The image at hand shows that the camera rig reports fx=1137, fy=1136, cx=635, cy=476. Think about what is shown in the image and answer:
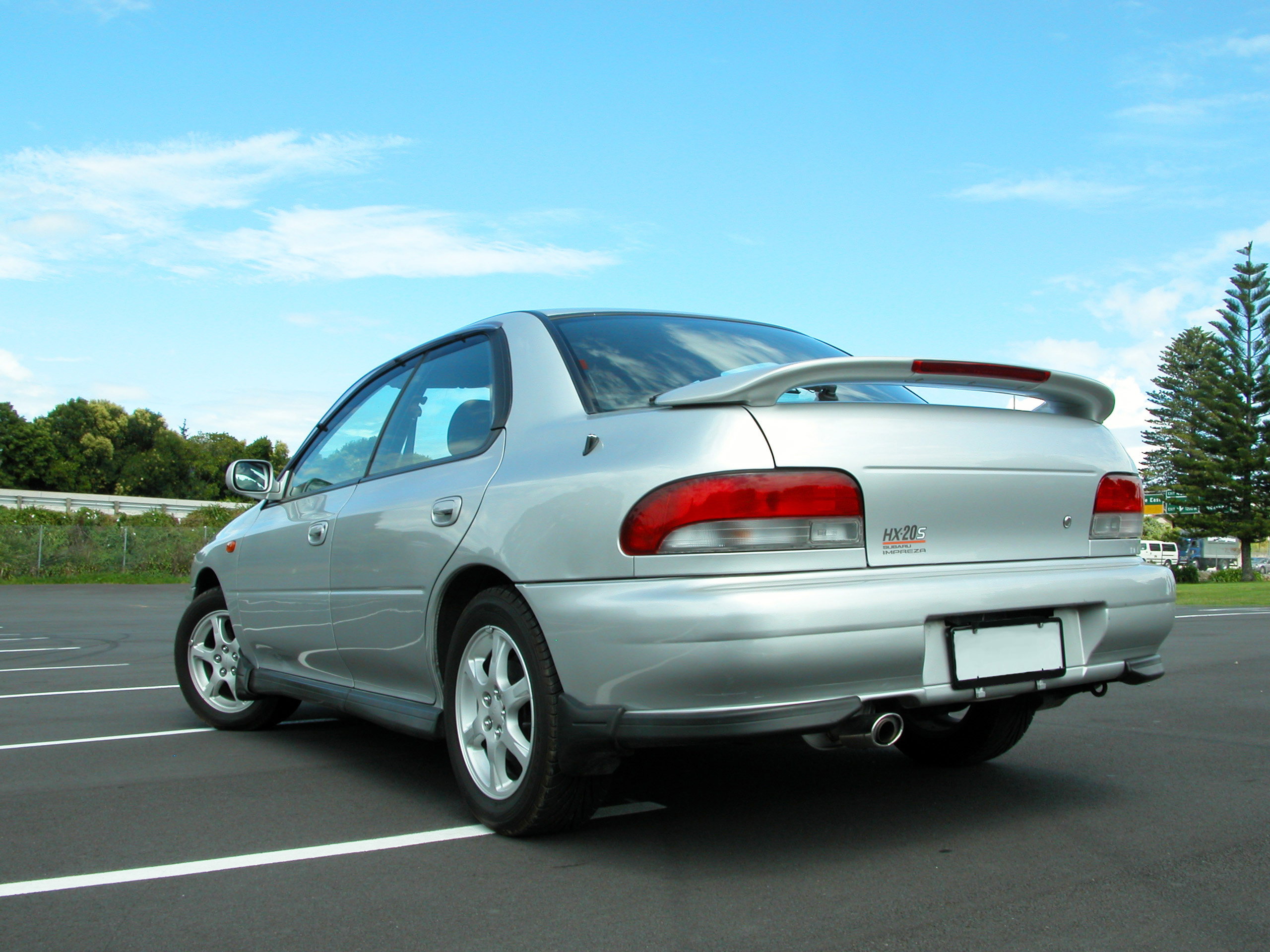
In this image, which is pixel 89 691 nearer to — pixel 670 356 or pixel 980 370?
pixel 670 356

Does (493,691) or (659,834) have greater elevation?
(493,691)

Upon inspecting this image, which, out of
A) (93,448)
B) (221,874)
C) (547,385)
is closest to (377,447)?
(547,385)

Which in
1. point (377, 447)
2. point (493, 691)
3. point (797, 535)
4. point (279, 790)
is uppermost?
point (377, 447)

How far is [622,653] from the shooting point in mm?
2875

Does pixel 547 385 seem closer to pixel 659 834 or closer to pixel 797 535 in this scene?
pixel 797 535

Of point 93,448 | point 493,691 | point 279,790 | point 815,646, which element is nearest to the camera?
point 815,646

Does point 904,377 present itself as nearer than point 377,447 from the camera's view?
Yes

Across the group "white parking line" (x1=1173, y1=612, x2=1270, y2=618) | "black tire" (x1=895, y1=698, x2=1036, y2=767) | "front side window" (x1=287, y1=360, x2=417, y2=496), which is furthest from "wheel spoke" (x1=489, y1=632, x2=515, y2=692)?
"white parking line" (x1=1173, y1=612, x2=1270, y2=618)

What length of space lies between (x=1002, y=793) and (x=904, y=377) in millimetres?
1638

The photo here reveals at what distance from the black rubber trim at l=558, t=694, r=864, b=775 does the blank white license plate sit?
36 cm

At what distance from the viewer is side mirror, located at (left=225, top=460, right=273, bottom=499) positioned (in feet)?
17.3

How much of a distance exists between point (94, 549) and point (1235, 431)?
44778mm

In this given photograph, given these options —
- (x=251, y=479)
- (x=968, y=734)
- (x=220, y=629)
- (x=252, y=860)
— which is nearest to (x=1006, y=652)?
(x=968, y=734)

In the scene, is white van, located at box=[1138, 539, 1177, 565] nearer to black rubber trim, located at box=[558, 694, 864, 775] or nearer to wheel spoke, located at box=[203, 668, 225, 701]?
wheel spoke, located at box=[203, 668, 225, 701]
